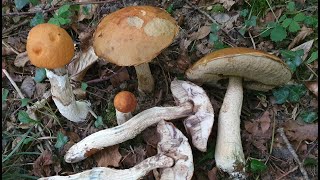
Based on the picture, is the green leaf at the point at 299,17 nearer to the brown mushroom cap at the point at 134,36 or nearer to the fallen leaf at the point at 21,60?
the brown mushroom cap at the point at 134,36

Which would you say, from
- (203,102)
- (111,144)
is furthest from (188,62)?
(111,144)

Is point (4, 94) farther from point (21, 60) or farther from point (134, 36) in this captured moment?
point (134, 36)

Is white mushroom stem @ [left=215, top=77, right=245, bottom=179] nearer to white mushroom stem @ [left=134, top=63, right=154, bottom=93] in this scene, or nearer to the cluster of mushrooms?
the cluster of mushrooms

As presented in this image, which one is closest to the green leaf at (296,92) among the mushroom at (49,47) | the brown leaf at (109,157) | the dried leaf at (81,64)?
the brown leaf at (109,157)

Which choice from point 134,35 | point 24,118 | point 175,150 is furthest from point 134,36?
point 24,118

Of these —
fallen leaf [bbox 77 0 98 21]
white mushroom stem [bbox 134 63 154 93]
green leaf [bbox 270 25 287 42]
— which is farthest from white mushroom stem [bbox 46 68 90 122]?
green leaf [bbox 270 25 287 42]

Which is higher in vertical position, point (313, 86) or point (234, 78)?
point (234, 78)
